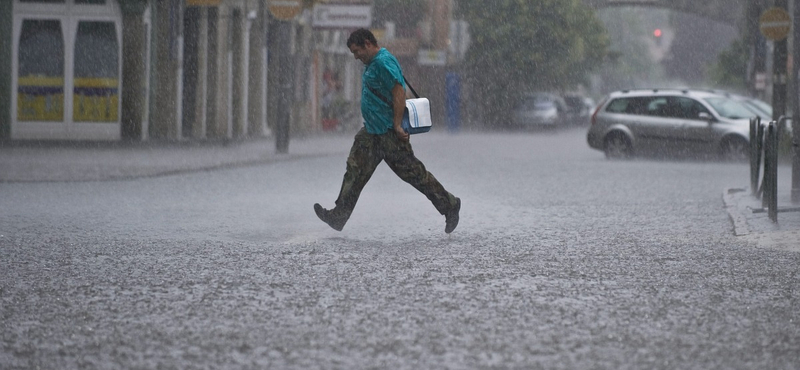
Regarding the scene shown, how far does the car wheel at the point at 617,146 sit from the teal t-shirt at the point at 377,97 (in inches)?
619

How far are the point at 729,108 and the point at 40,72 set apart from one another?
499 inches

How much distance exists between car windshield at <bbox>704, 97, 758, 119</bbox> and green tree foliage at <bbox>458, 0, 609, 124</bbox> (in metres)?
29.2

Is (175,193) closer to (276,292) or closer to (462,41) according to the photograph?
(276,292)

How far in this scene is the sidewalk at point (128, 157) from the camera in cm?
1706

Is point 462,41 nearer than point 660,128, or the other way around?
point 660,128

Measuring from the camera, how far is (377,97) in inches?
393

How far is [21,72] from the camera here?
86.6 feet

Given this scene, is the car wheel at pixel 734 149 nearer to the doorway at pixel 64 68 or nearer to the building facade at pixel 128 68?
the building facade at pixel 128 68

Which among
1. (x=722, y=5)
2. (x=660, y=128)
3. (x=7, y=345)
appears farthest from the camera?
(x=722, y=5)

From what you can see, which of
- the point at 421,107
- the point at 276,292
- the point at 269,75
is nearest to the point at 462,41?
the point at 269,75

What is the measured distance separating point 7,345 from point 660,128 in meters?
20.0

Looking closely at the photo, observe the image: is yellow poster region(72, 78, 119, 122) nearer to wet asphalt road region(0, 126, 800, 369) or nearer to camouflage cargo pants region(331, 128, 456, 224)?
wet asphalt road region(0, 126, 800, 369)

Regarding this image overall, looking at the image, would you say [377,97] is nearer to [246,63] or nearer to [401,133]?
[401,133]

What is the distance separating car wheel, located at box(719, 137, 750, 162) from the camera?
23406mm
